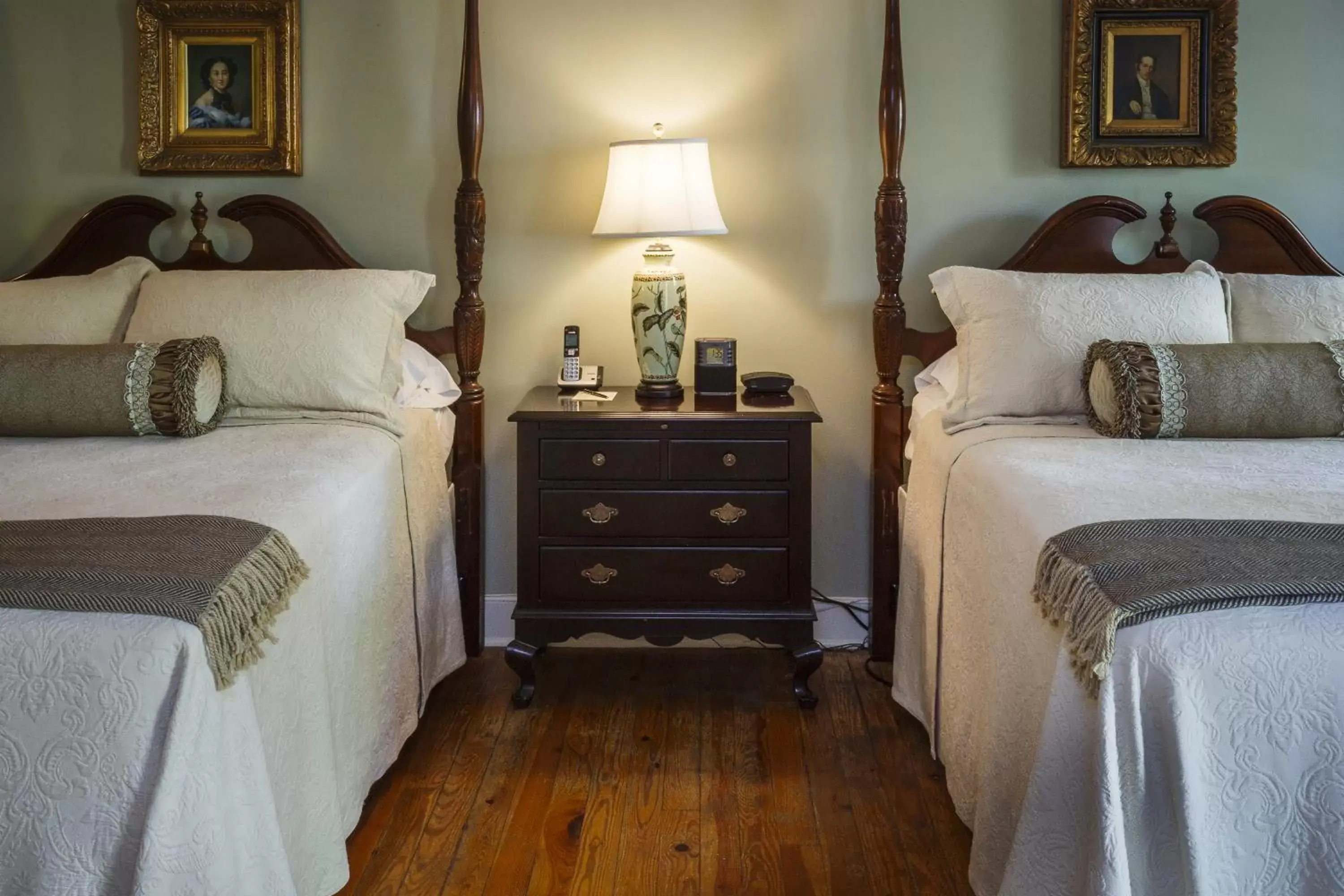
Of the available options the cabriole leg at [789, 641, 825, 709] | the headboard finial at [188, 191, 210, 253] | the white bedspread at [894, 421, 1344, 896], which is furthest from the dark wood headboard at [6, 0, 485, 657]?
the white bedspread at [894, 421, 1344, 896]

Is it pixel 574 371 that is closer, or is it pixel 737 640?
pixel 574 371

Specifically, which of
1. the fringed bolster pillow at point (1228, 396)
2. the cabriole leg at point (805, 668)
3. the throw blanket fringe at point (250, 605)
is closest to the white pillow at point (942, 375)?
the fringed bolster pillow at point (1228, 396)

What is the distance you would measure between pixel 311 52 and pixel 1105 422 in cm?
210

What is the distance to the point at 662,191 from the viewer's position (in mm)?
2840

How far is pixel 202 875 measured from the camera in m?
1.49

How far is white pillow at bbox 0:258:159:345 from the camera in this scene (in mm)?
2711

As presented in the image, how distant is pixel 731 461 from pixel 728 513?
12 cm

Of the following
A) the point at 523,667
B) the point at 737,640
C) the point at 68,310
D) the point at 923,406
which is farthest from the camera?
the point at 737,640

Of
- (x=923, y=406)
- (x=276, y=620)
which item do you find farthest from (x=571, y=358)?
(x=276, y=620)

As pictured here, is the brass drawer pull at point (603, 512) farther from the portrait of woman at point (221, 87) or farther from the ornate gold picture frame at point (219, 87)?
the portrait of woman at point (221, 87)

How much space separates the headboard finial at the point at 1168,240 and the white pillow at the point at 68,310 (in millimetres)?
2450

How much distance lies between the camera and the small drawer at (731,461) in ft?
9.07

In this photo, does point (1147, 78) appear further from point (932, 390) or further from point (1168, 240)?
point (932, 390)

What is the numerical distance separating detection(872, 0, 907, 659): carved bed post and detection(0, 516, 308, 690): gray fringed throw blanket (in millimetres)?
1621
